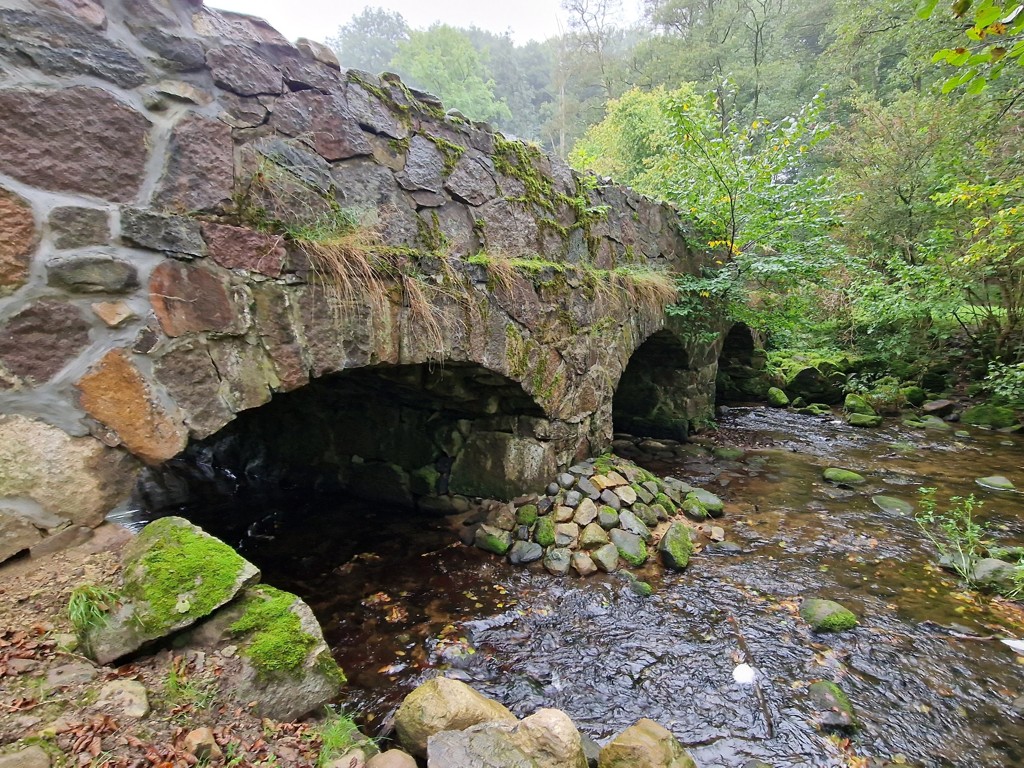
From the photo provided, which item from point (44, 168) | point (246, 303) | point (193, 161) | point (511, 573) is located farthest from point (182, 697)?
point (511, 573)

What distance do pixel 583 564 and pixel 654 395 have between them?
3914mm

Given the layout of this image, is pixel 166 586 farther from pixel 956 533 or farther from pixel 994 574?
pixel 956 533

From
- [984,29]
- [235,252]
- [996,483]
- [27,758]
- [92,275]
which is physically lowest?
[996,483]

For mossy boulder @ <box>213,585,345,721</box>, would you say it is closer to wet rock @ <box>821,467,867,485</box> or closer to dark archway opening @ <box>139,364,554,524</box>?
dark archway opening @ <box>139,364,554,524</box>

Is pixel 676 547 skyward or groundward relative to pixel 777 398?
groundward

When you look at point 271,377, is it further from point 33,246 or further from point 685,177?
point 685,177

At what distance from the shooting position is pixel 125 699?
4.21ft

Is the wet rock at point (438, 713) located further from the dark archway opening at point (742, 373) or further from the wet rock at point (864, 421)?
the dark archway opening at point (742, 373)

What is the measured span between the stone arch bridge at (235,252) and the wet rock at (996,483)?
14.2 feet

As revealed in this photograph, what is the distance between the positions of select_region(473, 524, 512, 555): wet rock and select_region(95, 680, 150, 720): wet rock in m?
2.55

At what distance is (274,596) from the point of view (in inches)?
67.8

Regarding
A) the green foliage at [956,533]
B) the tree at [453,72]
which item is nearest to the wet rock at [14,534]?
the green foliage at [956,533]

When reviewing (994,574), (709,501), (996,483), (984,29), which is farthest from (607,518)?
(996,483)

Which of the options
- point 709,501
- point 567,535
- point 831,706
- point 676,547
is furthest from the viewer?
point 709,501
